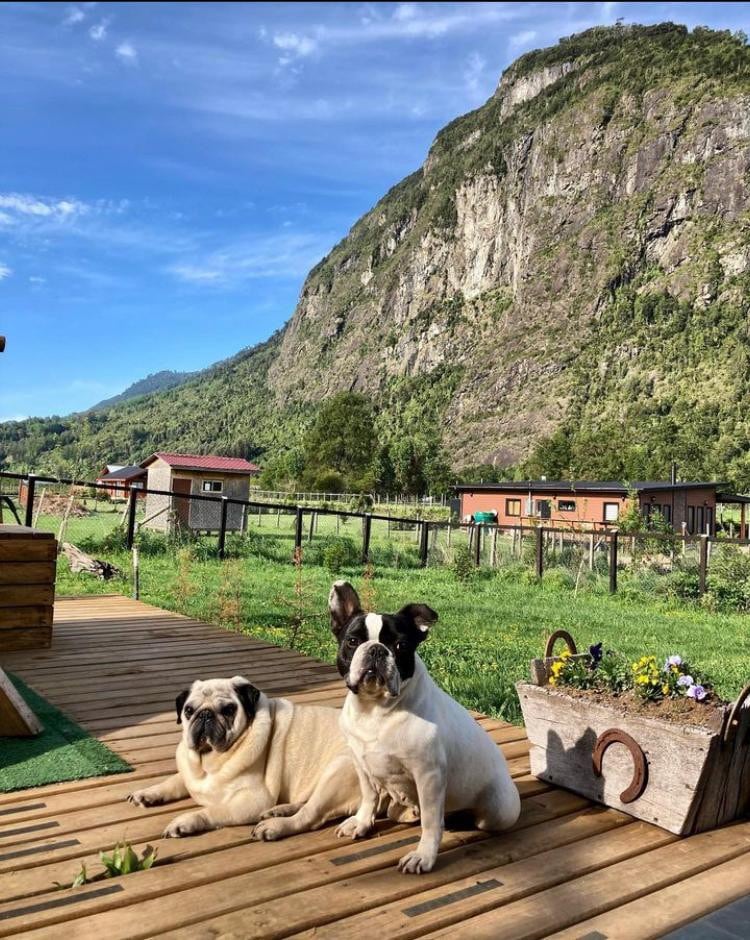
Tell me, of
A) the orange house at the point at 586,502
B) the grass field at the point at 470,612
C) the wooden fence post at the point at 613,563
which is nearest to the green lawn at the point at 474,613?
the grass field at the point at 470,612

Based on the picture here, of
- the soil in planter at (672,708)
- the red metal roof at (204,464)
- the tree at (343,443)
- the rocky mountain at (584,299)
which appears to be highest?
the rocky mountain at (584,299)

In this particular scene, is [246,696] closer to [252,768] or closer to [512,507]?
[252,768]

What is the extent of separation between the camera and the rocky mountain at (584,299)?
350 feet

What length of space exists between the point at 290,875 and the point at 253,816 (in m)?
0.44

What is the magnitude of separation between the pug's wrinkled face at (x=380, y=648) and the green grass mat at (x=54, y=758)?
167cm

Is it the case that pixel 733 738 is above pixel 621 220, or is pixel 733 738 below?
below

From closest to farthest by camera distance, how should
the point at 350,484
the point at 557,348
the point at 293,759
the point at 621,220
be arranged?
the point at 293,759 < the point at 350,484 < the point at 557,348 < the point at 621,220

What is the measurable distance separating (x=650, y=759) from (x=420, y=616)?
1.17 m

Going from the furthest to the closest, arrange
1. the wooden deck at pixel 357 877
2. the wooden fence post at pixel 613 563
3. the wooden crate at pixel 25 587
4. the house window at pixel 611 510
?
the house window at pixel 611 510
the wooden fence post at pixel 613 563
the wooden crate at pixel 25 587
the wooden deck at pixel 357 877

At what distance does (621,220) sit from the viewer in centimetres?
14525

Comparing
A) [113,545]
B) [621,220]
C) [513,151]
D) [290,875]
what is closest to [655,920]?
[290,875]

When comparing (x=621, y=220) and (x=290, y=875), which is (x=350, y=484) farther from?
(x=621, y=220)

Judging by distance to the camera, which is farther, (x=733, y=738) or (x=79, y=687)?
(x=79, y=687)

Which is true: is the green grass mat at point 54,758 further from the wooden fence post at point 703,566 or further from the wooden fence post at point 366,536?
the wooden fence post at point 703,566
